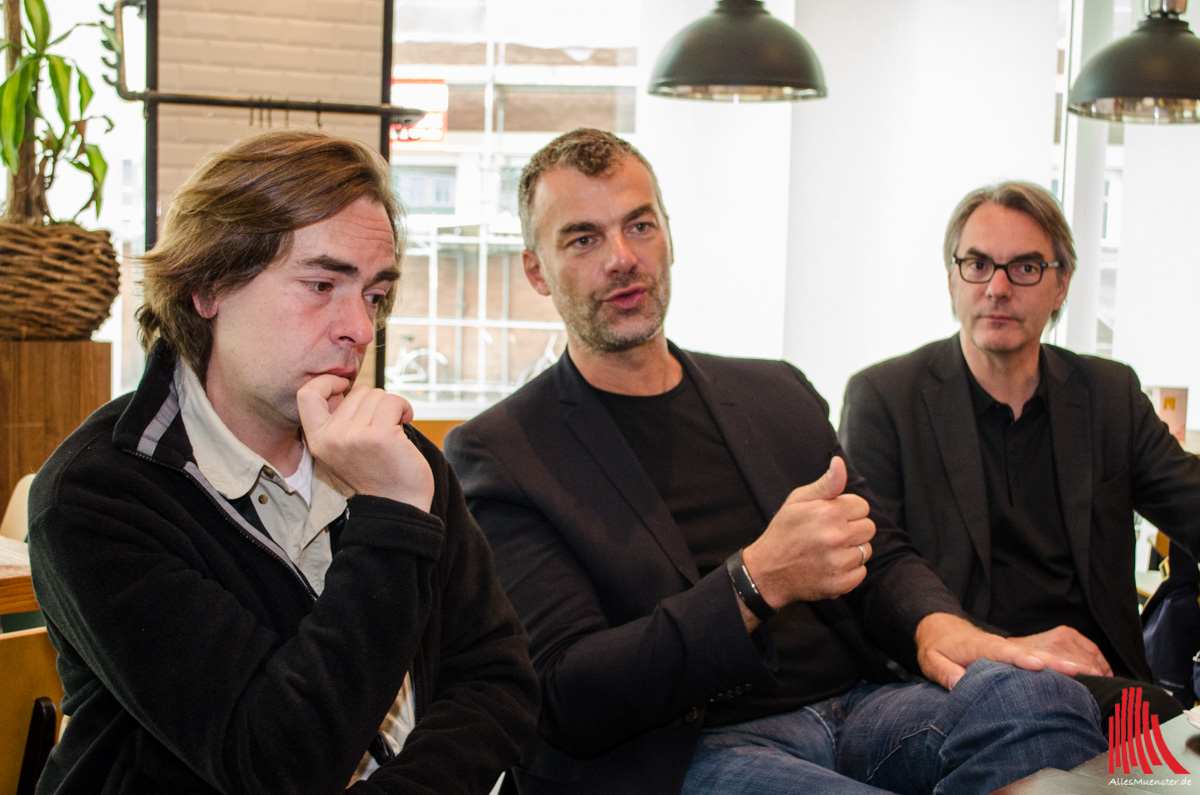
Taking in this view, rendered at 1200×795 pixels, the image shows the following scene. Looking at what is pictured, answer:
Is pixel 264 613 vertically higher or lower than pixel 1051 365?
lower

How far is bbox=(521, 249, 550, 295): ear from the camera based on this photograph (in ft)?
7.13

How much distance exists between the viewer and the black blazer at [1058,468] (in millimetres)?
2256

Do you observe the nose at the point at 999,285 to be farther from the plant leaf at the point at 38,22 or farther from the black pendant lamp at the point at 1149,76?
the plant leaf at the point at 38,22

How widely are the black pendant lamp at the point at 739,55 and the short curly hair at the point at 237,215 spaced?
170 cm

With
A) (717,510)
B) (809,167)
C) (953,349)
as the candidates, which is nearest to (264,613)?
(717,510)

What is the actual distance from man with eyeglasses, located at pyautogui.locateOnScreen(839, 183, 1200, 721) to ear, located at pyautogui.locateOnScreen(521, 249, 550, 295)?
29.5 inches

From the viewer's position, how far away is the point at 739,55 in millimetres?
2840

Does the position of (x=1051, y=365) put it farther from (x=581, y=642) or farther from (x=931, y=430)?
(x=581, y=642)

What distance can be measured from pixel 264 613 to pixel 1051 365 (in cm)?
186

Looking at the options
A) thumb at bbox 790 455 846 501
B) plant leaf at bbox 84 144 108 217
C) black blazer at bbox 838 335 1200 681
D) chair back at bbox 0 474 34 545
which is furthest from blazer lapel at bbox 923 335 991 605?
plant leaf at bbox 84 144 108 217

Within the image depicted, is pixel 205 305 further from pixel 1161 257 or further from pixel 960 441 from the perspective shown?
pixel 1161 257

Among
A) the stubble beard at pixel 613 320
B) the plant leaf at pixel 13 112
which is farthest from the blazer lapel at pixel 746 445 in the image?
the plant leaf at pixel 13 112

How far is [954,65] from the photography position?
16.0 ft

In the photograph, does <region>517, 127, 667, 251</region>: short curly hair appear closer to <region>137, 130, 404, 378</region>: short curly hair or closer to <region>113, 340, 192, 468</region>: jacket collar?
<region>137, 130, 404, 378</region>: short curly hair
